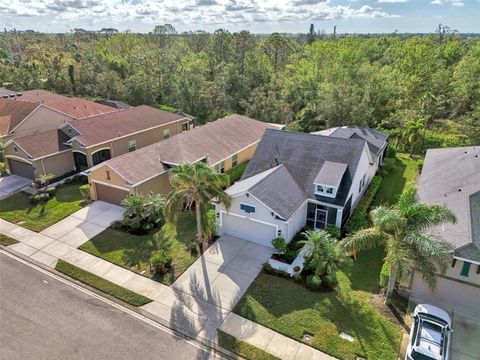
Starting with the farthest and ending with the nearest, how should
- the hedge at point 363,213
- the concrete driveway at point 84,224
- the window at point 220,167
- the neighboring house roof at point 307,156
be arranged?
1. the window at point 220,167
2. the neighboring house roof at point 307,156
3. the concrete driveway at point 84,224
4. the hedge at point 363,213

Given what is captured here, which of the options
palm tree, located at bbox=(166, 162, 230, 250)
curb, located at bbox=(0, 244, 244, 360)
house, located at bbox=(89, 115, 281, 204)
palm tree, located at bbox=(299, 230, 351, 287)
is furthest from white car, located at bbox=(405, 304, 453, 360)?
house, located at bbox=(89, 115, 281, 204)

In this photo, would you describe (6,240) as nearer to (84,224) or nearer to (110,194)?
(84,224)

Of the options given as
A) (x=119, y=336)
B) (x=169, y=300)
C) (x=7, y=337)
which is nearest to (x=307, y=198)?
(x=169, y=300)

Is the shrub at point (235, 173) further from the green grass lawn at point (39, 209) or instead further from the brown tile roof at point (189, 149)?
the green grass lawn at point (39, 209)

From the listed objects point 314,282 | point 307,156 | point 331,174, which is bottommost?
point 314,282

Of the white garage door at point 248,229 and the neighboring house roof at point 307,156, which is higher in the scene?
the neighboring house roof at point 307,156

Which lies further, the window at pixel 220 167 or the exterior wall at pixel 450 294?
the window at pixel 220 167

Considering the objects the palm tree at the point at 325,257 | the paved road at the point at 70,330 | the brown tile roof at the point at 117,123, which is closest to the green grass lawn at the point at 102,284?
the paved road at the point at 70,330

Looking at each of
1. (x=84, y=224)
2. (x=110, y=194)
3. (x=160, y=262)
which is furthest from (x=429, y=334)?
(x=110, y=194)
